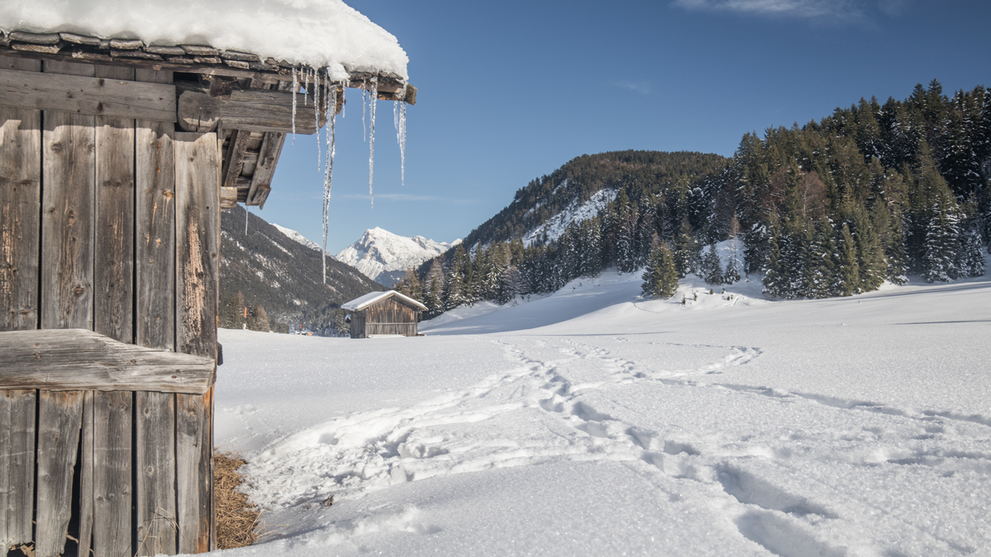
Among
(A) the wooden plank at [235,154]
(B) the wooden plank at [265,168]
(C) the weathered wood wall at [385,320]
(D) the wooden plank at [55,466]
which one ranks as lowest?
(C) the weathered wood wall at [385,320]

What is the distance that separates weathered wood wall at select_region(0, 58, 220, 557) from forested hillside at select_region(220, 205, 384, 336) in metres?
99.5

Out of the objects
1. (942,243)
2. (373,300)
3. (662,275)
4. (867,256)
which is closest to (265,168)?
(373,300)

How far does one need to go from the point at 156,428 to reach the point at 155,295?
813 mm

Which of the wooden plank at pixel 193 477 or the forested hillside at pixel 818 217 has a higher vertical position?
the forested hillside at pixel 818 217

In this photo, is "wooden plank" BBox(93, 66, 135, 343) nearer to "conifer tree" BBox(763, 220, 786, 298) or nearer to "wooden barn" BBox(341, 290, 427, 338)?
"wooden barn" BBox(341, 290, 427, 338)

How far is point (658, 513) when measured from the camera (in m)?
2.90

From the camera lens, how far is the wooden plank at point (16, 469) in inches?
107

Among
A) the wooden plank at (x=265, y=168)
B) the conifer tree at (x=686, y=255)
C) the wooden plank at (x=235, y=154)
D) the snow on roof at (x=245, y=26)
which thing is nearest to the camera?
the snow on roof at (x=245, y=26)

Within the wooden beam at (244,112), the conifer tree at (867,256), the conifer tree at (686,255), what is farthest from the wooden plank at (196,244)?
the conifer tree at (686,255)

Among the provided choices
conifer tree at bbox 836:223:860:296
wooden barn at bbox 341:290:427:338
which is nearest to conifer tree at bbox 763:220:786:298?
conifer tree at bbox 836:223:860:296

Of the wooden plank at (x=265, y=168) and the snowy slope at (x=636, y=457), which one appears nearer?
the snowy slope at (x=636, y=457)

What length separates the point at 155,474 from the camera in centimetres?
294

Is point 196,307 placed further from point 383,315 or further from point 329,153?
point 383,315

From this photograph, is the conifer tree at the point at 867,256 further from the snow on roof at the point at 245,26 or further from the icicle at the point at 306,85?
the icicle at the point at 306,85
